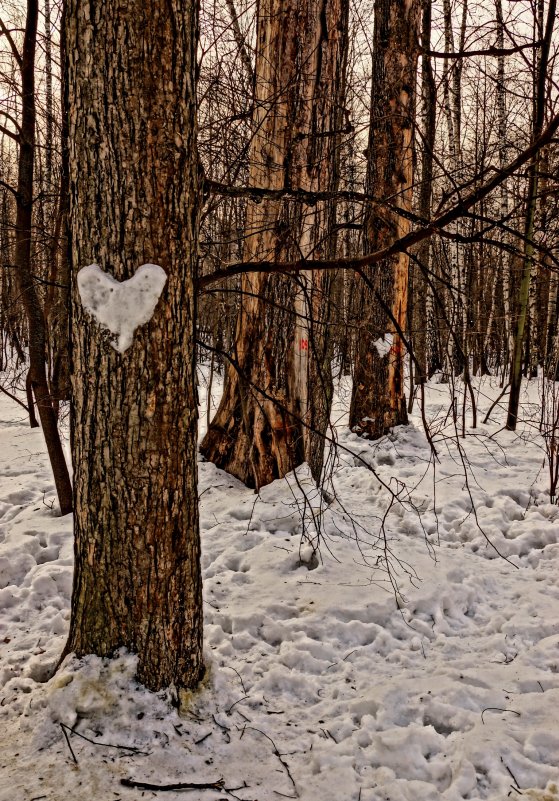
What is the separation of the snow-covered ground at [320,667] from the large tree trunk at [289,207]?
18.3 inches

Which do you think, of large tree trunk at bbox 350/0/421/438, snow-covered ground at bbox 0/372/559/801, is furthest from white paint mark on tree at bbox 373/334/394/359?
snow-covered ground at bbox 0/372/559/801

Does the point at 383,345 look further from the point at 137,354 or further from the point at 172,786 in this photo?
the point at 172,786

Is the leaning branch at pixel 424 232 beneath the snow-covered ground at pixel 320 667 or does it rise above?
above

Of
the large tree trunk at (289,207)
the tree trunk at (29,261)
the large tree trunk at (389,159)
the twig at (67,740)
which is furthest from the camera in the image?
the large tree trunk at (389,159)

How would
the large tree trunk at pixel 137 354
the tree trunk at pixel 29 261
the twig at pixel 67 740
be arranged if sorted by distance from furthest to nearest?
the tree trunk at pixel 29 261, the twig at pixel 67 740, the large tree trunk at pixel 137 354

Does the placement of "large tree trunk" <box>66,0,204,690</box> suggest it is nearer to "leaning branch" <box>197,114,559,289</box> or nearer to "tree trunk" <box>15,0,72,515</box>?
"leaning branch" <box>197,114,559,289</box>

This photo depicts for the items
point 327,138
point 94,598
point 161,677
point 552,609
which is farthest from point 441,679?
point 327,138

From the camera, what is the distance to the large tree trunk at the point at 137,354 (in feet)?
5.93

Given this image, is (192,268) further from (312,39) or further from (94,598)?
(312,39)

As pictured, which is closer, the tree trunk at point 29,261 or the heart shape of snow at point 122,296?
the heart shape of snow at point 122,296

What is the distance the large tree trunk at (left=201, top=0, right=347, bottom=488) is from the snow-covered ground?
1.52ft

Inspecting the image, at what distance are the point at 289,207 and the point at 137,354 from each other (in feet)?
7.83

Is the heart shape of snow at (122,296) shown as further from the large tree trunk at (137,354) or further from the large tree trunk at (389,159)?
the large tree trunk at (389,159)

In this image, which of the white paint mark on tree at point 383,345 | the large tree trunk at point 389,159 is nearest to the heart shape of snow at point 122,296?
the large tree trunk at point 389,159
